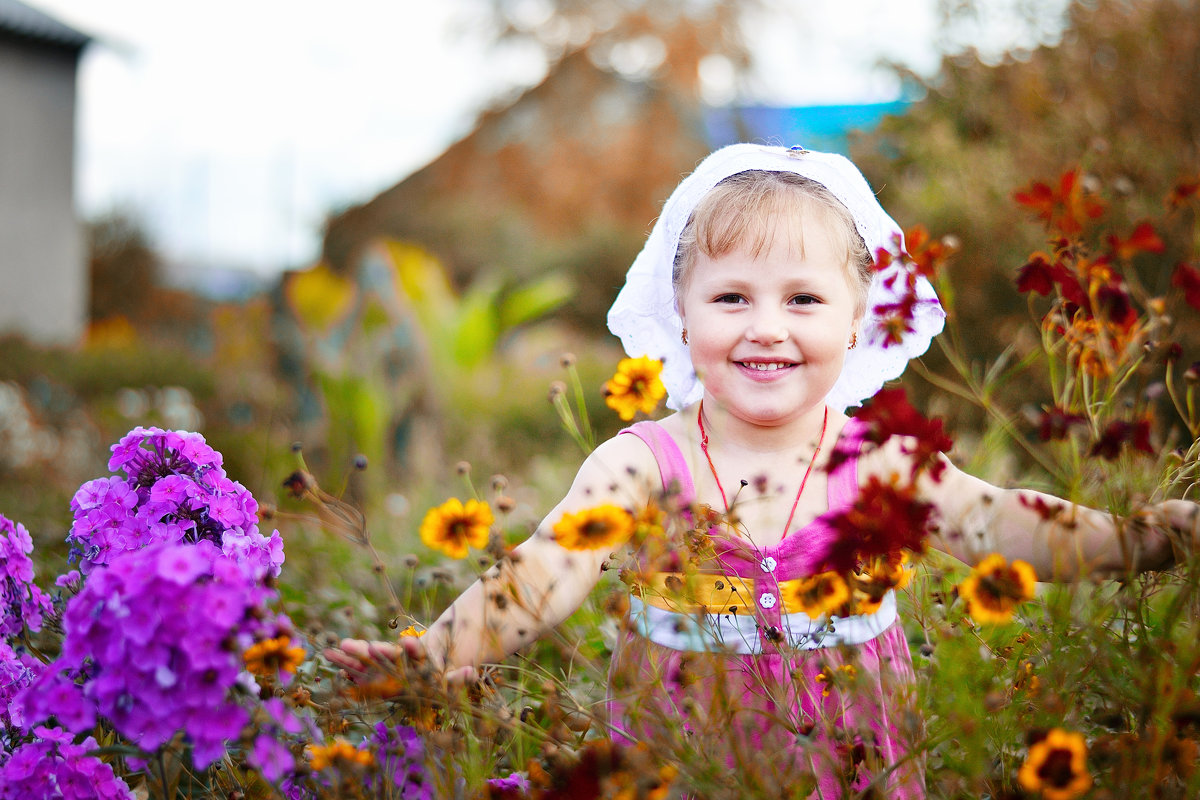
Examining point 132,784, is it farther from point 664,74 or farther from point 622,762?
point 664,74

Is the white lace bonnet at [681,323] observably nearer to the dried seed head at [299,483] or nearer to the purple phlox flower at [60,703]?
the dried seed head at [299,483]

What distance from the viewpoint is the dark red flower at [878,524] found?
3.47 feet

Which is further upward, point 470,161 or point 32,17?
point 32,17

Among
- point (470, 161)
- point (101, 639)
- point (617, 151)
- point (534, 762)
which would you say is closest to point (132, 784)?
point (101, 639)

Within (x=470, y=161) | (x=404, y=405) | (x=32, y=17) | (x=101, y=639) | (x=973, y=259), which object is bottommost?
(x=470, y=161)

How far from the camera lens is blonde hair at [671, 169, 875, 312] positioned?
5.65 feet

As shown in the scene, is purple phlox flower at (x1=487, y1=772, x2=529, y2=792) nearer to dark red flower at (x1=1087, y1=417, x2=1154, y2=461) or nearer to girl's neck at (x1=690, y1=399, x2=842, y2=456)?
girl's neck at (x1=690, y1=399, x2=842, y2=456)

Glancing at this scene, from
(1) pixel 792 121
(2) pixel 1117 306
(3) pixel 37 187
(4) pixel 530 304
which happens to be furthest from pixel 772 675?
(3) pixel 37 187

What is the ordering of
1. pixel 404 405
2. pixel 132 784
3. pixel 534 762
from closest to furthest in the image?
pixel 534 762 < pixel 132 784 < pixel 404 405

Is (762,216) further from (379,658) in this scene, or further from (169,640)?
(169,640)

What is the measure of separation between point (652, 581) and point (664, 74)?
18352 millimetres

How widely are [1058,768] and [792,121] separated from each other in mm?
11945

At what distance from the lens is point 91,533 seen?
56.8 inches

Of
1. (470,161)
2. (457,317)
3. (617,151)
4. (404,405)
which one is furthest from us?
(470,161)
